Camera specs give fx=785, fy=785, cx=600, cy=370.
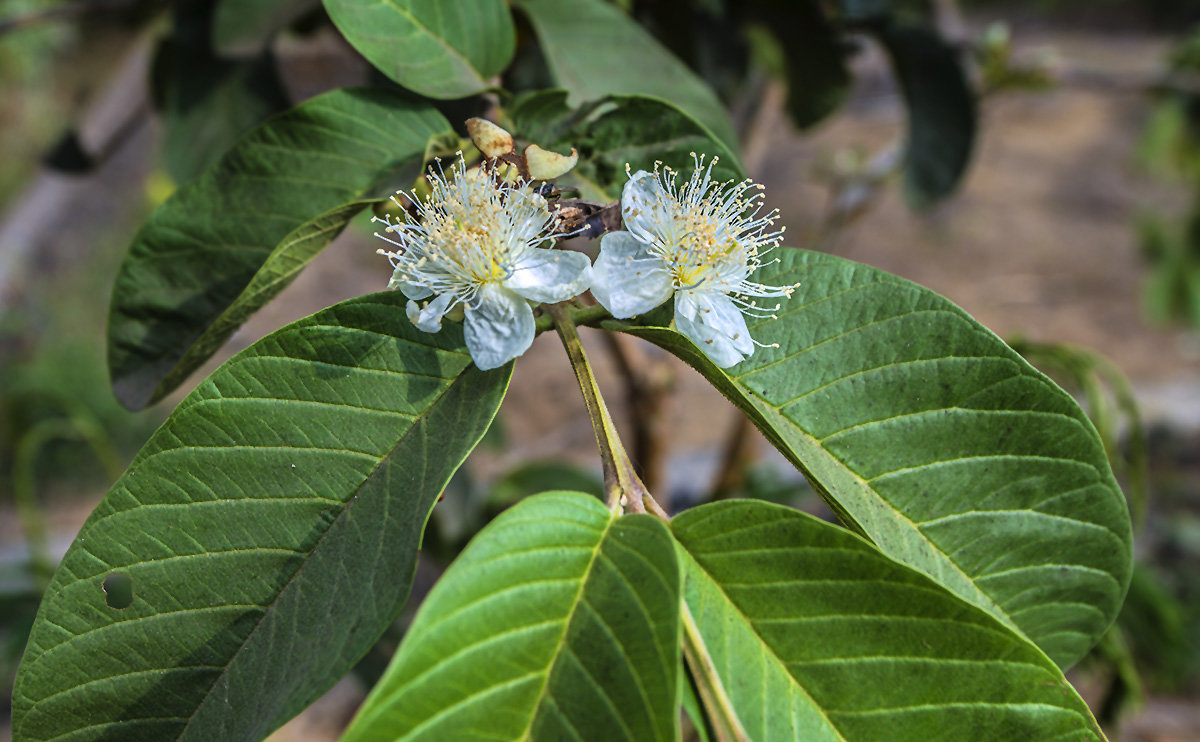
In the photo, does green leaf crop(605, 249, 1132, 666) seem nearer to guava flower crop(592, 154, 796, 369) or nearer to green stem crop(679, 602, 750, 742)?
guava flower crop(592, 154, 796, 369)

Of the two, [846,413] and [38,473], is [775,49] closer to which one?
[846,413]

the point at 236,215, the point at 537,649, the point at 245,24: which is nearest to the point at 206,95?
the point at 245,24

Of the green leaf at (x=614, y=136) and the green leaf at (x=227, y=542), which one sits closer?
the green leaf at (x=227, y=542)

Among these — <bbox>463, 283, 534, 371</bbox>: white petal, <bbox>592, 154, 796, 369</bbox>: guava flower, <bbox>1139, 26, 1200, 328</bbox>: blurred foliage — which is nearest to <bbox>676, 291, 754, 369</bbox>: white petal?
<bbox>592, 154, 796, 369</bbox>: guava flower

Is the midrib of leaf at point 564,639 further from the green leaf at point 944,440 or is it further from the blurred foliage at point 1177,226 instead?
the blurred foliage at point 1177,226

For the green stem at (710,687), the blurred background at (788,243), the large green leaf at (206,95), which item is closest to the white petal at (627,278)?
the green stem at (710,687)
